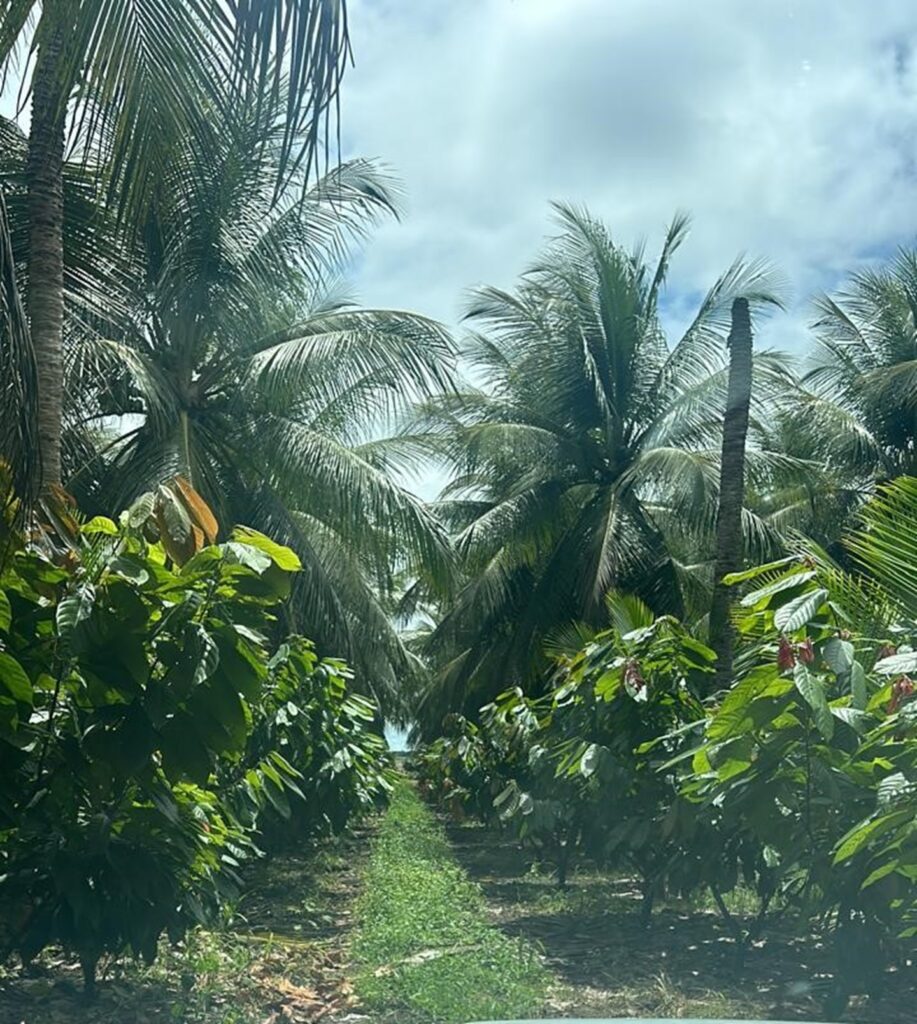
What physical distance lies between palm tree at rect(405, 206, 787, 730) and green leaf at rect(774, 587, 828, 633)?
1272cm

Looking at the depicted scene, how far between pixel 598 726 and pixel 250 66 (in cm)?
522

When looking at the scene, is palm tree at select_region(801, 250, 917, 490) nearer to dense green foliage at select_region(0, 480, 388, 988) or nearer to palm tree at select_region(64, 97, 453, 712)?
palm tree at select_region(64, 97, 453, 712)

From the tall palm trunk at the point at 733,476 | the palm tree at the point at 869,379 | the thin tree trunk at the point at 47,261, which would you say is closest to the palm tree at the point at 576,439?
the palm tree at the point at 869,379

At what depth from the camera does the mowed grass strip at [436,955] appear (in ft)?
21.1

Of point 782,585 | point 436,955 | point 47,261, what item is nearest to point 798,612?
point 782,585

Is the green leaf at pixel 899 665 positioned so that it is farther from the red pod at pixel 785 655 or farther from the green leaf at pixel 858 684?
the red pod at pixel 785 655

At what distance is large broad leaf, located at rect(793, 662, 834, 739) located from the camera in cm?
548

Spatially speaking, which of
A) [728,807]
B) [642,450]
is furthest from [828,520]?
[728,807]

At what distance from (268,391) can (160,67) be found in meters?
9.76

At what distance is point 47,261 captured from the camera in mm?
7613

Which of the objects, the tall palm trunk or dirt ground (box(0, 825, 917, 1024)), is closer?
dirt ground (box(0, 825, 917, 1024))

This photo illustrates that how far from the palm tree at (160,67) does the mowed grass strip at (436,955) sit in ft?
10.2

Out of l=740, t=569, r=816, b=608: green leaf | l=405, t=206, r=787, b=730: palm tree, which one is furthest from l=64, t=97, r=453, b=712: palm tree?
l=740, t=569, r=816, b=608: green leaf

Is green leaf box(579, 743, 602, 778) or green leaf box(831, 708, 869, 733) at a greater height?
green leaf box(831, 708, 869, 733)
